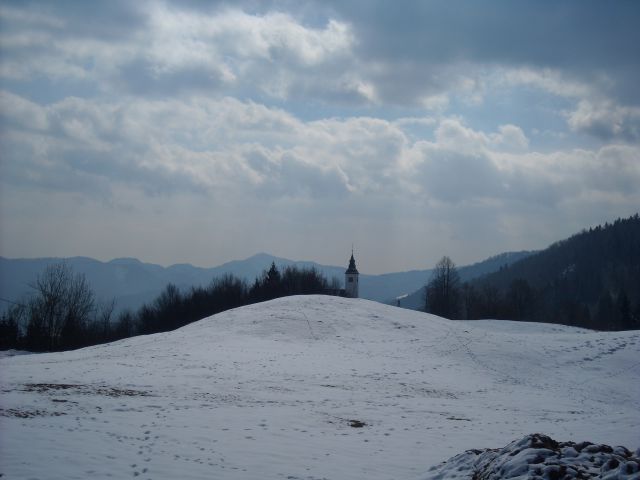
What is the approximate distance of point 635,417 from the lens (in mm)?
19344

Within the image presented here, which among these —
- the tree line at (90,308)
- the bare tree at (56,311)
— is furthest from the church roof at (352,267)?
the bare tree at (56,311)

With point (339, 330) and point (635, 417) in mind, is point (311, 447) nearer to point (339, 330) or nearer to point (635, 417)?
point (635, 417)

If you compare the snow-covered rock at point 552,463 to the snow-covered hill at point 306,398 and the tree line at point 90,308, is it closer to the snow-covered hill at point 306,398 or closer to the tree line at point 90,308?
the snow-covered hill at point 306,398

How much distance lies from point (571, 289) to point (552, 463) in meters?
170

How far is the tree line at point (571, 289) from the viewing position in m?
89.8

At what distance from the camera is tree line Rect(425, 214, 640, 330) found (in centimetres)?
8983

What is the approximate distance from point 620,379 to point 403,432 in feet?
66.8

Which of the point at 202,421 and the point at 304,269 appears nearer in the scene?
the point at 202,421

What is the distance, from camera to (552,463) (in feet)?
25.8

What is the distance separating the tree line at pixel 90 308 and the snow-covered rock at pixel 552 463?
61815mm

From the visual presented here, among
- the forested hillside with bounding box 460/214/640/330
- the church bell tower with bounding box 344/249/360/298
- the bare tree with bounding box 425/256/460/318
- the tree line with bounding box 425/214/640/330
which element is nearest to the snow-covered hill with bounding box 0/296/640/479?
the church bell tower with bounding box 344/249/360/298

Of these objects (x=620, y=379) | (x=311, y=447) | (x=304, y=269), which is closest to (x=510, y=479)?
(x=311, y=447)

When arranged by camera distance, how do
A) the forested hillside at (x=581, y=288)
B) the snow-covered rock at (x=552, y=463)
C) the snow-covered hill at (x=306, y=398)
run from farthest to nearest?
the forested hillside at (x=581, y=288), the snow-covered hill at (x=306, y=398), the snow-covered rock at (x=552, y=463)

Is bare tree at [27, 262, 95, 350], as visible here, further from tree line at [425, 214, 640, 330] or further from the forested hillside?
the forested hillside
